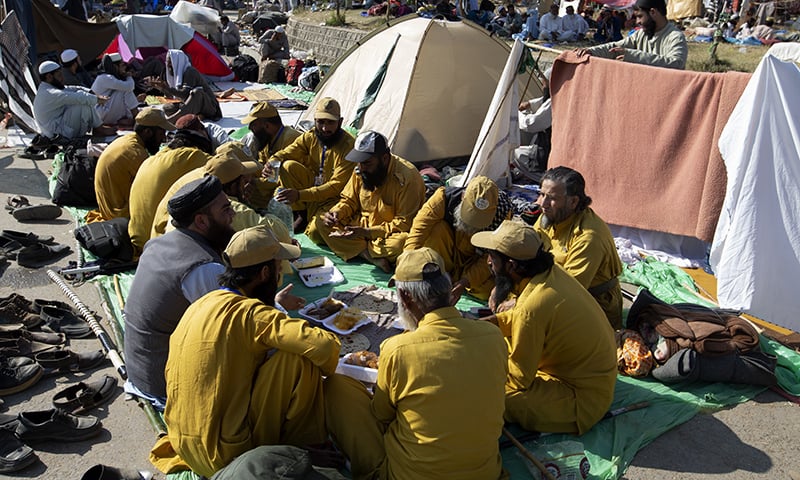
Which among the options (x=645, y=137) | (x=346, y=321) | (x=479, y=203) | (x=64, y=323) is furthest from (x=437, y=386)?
(x=645, y=137)

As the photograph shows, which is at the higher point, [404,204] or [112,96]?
[404,204]

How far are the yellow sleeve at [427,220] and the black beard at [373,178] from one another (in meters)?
0.78

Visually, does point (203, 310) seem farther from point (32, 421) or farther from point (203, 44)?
point (203, 44)

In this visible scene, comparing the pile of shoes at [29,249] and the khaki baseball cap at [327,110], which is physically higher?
the khaki baseball cap at [327,110]

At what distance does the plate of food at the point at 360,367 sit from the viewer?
377 cm

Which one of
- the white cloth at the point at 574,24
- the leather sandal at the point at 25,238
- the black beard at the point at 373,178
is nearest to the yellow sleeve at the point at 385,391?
the black beard at the point at 373,178

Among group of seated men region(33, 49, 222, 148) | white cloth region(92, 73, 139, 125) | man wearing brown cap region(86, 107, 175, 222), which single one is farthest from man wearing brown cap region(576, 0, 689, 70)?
white cloth region(92, 73, 139, 125)

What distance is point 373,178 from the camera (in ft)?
19.1

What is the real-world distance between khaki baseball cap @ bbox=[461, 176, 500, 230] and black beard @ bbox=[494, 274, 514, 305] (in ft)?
3.16

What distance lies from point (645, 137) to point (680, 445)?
Answer: 3.31m

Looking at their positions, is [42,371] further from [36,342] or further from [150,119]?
[150,119]

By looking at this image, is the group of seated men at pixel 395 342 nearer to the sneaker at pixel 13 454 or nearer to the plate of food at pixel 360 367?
the plate of food at pixel 360 367

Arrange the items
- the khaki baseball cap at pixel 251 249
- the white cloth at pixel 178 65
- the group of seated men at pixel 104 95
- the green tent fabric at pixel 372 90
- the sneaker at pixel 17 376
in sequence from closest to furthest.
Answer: the khaki baseball cap at pixel 251 249, the sneaker at pixel 17 376, the green tent fabric at pixel 372 90, the group of seated men at pixel 104 95, the white cloth at pixel 178 65

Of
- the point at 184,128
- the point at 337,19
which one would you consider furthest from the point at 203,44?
the point at 184,128
